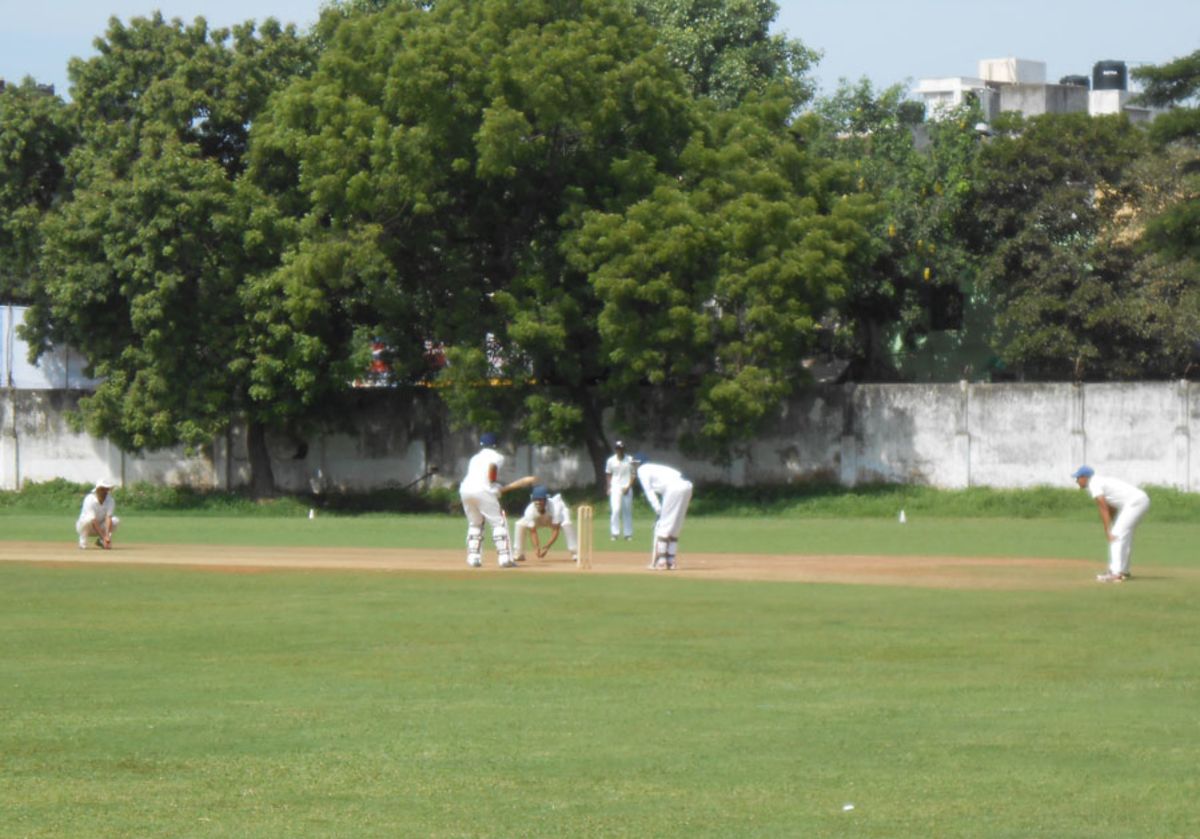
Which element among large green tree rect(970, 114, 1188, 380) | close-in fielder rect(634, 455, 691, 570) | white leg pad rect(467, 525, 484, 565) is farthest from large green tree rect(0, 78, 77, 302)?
close-in fielder rect(634, 455, 691, 570)

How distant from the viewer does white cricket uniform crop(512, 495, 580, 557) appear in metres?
27.3

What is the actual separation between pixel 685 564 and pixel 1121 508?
6320mm

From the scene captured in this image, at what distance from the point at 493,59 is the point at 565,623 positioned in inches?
1093

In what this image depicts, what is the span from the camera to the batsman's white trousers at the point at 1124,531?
74.3ft

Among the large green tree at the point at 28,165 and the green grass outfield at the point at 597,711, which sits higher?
the large green tree at the point at 28,165

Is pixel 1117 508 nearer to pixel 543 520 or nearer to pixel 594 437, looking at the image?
pixel 543 520

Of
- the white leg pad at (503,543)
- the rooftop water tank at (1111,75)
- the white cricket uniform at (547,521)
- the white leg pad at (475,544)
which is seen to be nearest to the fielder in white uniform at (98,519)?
the white cricket uniform at (547,521)

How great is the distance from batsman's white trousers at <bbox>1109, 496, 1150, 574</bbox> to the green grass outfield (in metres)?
1.59

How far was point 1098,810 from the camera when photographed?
29.5 feet

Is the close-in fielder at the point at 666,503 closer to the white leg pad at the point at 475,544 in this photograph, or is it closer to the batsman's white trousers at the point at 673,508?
the batsman's white trousers at the point at 673,508

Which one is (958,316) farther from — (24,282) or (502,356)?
(24,282)

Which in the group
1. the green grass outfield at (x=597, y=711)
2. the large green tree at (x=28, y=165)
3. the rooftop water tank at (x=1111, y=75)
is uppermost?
the rooftop water tank at (x=1111, y=75)

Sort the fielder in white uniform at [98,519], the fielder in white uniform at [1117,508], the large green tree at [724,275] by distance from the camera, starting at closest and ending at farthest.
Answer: the fielder in white uniform at [1117,508] < the fielder in white uniform at [98,519] < the large green tree at [724,275]

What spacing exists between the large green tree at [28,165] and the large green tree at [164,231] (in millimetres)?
841
